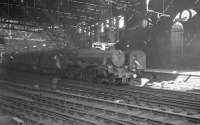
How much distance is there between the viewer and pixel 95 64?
772 inches

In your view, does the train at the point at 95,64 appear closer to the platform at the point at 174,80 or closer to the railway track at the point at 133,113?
the platform at the point at 174,80

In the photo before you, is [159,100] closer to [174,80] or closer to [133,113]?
[133,113]

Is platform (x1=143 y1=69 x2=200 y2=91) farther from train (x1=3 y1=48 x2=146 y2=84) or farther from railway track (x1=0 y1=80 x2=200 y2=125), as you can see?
railway track (x1=0 y1=80 x2=200 y2=125)

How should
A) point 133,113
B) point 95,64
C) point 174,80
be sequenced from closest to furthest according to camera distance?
point 133,113, point 95,64, point 174,80

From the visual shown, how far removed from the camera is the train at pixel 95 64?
19141 mm

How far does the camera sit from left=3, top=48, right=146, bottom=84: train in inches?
754

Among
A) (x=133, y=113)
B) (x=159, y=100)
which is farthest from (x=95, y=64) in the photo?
(x=133, y=113)

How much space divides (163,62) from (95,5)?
31.8 feet

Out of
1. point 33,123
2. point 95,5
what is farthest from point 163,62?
point 33,123

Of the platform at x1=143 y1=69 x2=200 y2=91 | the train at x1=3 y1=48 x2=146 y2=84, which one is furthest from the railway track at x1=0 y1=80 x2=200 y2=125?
the platform at x1=143 y1=69 x2=200 y2=91

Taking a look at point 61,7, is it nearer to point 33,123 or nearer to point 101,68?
point 101,68

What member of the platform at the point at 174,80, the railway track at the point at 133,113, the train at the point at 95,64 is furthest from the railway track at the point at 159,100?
the platform at the point at 174,80

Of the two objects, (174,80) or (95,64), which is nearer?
(95,64)

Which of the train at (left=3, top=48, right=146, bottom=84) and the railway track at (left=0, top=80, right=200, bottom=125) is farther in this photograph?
the train at (left=3, top=48, right=146, bottom=84)
